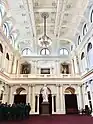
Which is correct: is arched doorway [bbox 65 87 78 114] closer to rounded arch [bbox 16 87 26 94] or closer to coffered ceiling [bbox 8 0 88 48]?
rounded arch [bbox 16 87 26 94]

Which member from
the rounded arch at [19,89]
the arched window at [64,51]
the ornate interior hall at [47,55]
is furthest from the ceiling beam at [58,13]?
the rounded arch at [19,89]

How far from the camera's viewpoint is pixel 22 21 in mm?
14922

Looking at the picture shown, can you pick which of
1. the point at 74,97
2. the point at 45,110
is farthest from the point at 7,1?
the point at 74,97

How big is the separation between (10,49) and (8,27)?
9.09ft

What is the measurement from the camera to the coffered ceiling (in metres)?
12.3

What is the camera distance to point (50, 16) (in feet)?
46.7

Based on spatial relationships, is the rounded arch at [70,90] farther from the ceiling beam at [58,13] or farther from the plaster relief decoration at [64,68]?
the ceiling beam at [58,13]

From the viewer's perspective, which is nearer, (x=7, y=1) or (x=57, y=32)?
(x=7, y=1)

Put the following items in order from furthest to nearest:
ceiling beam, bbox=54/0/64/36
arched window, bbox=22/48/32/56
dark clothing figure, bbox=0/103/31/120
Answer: arched window, bbox=22/48/32/56 < ceiling beam, bbox=54/0/64/36 < dark clothing figure, bbox=0/103/31/120

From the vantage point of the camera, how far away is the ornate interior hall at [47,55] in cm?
1280

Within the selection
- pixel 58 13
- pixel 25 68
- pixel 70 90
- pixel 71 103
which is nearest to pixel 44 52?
pixel 25 68

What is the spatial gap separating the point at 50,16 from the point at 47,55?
7.03 meters

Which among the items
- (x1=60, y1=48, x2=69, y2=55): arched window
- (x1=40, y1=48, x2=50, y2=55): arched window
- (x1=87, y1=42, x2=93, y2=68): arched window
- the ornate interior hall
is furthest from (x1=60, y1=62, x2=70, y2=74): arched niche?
(x1=87, y1=42, x2=93, y2=68): arched window

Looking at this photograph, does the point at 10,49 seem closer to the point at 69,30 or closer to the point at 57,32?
the point at 57,32
